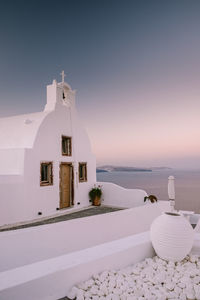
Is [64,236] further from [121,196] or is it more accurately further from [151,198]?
[121,196]

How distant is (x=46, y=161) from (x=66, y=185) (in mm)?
1929

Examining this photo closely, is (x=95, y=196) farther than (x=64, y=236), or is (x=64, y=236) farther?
(x=95, y=196)

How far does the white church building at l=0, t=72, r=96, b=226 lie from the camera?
28.9 ft

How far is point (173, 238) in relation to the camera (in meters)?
3.72

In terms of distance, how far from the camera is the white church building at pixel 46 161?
8812 mm

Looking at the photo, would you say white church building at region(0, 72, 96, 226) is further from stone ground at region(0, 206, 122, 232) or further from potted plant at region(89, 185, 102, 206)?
stone ground at region(0, 206, 122, 232)

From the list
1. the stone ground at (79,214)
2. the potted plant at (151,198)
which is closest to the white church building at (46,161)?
the stone ground at (79,214)

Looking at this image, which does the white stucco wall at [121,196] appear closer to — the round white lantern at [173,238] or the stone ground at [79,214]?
the stone ground at [79,214]

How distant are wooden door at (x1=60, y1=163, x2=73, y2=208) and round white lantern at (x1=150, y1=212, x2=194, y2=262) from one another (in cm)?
777

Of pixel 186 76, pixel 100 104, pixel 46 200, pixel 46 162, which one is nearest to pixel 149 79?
pixel 186 76

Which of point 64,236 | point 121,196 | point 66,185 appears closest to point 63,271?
point 64,236

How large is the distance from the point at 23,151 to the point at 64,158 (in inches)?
100

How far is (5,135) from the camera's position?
34.9 feet

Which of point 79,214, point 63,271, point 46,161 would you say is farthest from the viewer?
point 79,214
